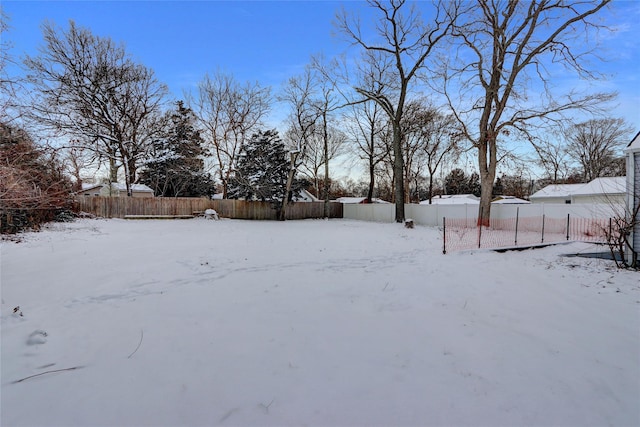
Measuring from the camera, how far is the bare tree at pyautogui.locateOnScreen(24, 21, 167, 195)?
51.5 ft

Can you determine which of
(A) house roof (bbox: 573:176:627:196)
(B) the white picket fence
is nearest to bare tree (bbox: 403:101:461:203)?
(B) the white picket fence

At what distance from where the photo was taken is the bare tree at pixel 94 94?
15.7 meters

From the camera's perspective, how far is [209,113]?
70.0ft

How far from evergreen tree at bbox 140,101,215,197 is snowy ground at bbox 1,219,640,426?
1640 cm

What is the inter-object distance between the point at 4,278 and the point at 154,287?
101 inches

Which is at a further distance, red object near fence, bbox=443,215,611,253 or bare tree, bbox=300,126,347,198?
bare tree, bbox=300,126,347,198

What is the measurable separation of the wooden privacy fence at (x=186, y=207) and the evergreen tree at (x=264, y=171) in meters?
0.85

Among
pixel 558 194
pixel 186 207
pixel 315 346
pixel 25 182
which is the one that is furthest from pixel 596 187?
pixel 25 182

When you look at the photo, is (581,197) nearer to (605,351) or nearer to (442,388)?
(605,351)

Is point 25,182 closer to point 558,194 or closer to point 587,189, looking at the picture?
point 587,189

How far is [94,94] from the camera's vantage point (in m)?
17.2

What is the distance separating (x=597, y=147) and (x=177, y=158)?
4042 cm

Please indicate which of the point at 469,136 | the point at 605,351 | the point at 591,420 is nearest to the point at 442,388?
the point at 591,420

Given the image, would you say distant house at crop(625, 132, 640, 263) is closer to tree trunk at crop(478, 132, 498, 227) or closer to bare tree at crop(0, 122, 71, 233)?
tree trunk at crop(478, 132, 498, 227)
